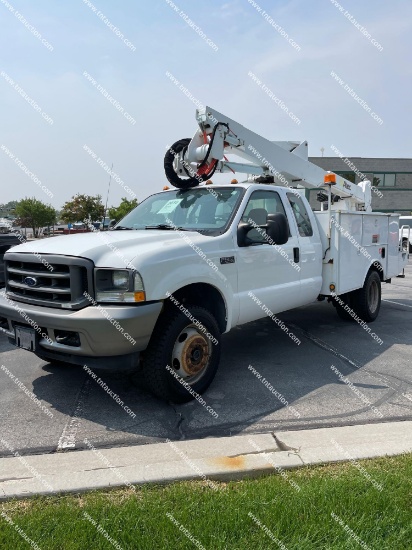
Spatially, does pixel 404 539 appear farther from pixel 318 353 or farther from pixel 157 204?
pixel 157 204

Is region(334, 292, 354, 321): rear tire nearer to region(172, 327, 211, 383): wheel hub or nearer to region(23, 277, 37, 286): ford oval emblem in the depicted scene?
region(172, 327, 211, 383): wheel hub

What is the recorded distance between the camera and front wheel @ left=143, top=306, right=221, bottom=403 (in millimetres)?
3734

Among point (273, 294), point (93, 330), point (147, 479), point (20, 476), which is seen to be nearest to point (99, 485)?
point (147, 479)

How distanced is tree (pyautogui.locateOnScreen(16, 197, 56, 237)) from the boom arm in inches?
1681

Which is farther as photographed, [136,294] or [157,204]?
[157,204]

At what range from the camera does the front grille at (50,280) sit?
11.7 feet

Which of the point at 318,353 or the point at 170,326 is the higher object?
the point at 170,326

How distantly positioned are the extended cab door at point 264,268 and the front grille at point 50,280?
1.59 meters

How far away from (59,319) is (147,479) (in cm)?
140

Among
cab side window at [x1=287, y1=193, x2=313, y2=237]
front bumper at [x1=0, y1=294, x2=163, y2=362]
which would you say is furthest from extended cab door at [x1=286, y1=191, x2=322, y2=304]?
front bumper at [x1=0, y1=294, x2=163, y2=362]

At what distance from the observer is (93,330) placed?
→ 340cm

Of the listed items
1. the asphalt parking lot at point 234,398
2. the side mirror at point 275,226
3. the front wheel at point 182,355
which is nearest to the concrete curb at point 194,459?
the asphalt parking lot at point 234,398

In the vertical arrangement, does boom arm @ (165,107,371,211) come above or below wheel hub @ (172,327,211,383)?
above

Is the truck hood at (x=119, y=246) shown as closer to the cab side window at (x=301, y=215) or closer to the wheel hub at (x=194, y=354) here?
the wheel hub at (x=194, y=354)
